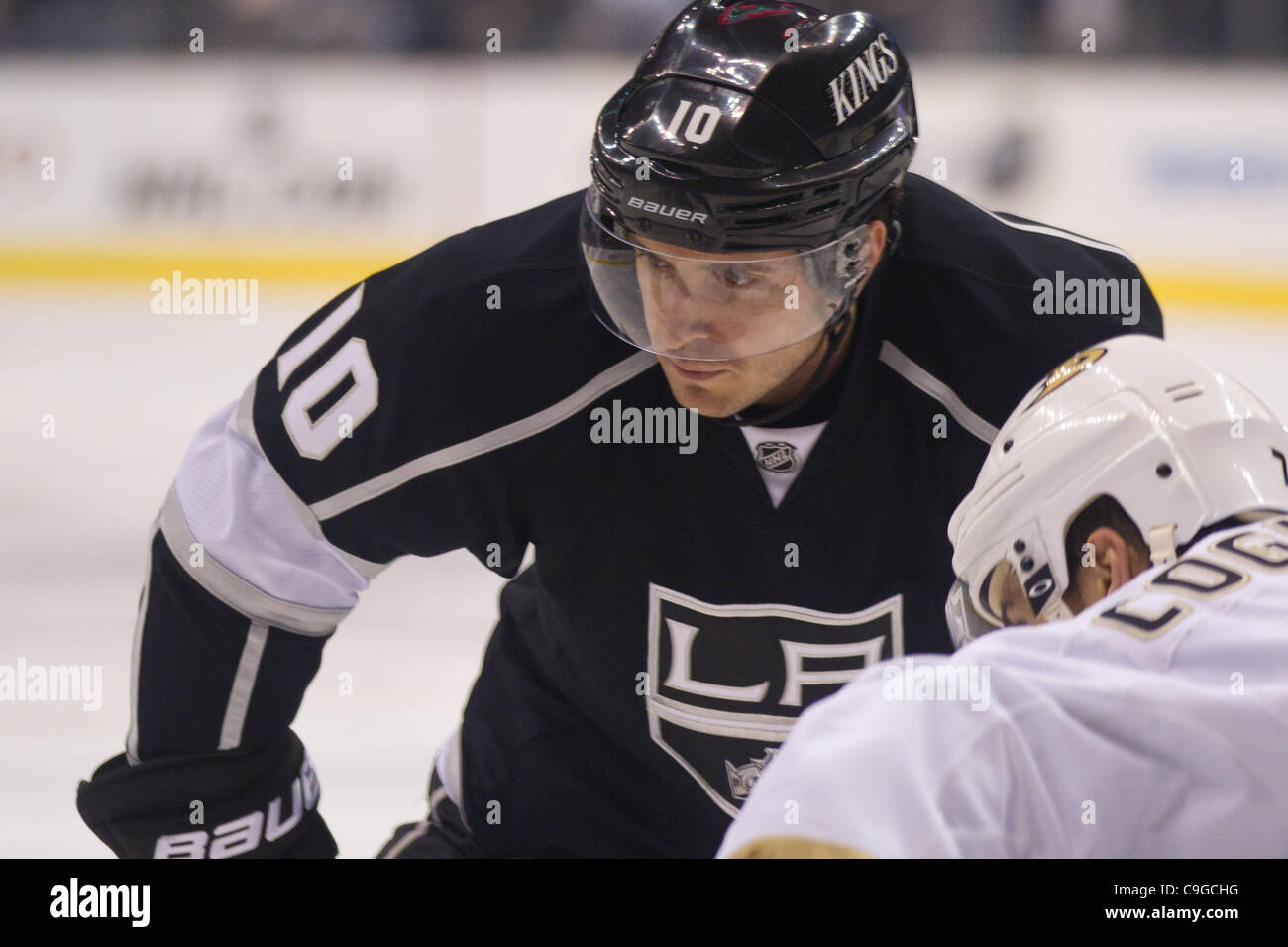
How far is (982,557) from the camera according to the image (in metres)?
1.21

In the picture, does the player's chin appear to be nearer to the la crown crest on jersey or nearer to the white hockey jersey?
the la crown crest on jersey

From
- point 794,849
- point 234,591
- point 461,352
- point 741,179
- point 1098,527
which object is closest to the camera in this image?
point 794,849

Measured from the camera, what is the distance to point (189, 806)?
1867mm

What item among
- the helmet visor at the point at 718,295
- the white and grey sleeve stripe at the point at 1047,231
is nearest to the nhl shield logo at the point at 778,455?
the helmet visor at the point at 718,295

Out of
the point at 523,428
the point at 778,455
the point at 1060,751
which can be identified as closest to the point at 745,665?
the point at 778,455

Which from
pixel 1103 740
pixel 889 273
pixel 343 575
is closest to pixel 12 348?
pixel 343 575

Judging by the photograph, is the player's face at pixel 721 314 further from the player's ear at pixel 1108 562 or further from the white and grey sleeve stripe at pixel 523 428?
the player's ear at pixel 1108 562

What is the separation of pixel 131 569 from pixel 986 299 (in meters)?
2.77

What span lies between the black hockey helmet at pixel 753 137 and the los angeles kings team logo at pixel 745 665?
0.41 m

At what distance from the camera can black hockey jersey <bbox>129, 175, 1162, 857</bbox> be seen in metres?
1.70

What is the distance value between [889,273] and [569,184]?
357 cm

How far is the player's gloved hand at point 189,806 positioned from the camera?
1858 mm

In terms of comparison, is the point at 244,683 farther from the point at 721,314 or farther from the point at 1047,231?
the point at 1047,231
